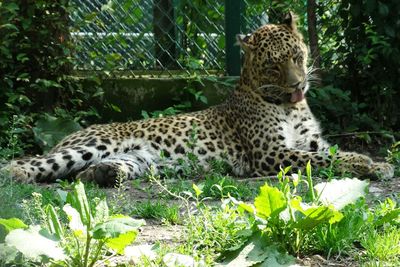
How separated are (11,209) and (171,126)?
4.27 m

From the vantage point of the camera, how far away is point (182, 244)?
4.01 meters

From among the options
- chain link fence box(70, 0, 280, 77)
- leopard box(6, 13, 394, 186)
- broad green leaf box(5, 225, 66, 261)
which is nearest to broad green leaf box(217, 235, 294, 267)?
broad green leaf box(5, 225, 66, 261)

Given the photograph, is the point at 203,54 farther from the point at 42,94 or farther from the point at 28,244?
the point at 28,244

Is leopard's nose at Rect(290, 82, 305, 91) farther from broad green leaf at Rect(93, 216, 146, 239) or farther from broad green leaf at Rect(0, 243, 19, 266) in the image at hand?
broad green leaf at Rect(0, 243, 19, 266)

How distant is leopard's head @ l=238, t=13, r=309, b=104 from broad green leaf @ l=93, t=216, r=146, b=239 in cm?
469

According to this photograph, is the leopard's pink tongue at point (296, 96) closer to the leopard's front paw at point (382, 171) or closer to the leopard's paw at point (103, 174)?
the leopard's front paw at point (382, 171)

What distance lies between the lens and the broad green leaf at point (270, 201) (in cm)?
382

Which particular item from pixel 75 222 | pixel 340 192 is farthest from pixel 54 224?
pixel 340 192

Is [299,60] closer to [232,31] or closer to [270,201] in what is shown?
[232,31]

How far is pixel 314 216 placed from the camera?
3.82 metres

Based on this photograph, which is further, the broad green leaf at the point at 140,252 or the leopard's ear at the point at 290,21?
the leopard's ear at the point at 290,21

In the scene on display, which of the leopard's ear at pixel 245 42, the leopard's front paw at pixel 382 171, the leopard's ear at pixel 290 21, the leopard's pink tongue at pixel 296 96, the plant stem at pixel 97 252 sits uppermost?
the leopard's ear at pixel 290 21

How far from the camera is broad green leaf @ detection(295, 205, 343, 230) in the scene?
12.5ft

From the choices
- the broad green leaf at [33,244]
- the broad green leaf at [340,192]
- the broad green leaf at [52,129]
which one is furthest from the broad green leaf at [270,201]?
the broad green leaf at [52,129]
